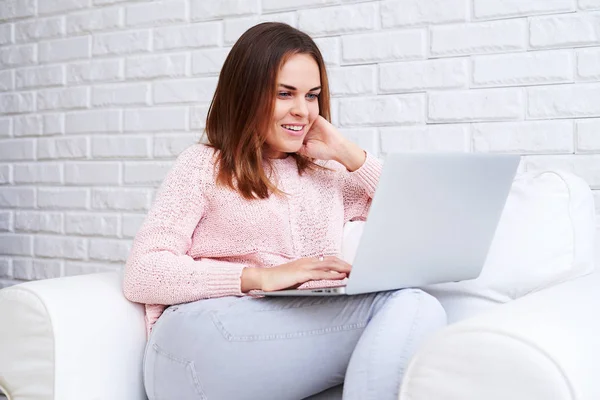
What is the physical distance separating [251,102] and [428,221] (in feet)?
1.81

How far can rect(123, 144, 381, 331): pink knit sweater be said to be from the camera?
1422mm

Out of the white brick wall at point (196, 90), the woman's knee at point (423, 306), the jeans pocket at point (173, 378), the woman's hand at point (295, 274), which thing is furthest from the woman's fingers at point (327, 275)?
the white brick wall at point (196, 90)

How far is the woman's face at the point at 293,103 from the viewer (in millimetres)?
1640

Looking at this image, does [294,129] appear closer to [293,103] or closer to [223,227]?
[293,103]

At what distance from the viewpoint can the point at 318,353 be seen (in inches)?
52.4

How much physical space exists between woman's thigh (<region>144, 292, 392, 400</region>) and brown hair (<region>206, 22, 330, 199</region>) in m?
0.33

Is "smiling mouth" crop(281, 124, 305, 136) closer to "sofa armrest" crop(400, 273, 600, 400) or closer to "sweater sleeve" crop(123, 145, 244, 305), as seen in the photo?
"sweater sleeve" crop(123, 145, 244, 305)

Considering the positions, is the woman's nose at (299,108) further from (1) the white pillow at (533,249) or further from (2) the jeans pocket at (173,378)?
(2) the jeans pocket at (173,378)

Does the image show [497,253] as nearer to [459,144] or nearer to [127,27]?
[459,144]

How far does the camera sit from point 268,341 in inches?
51.3

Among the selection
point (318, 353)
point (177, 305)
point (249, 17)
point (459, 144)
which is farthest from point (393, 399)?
point (249, 17)

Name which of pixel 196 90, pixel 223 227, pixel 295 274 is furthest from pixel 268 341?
pixel 196 90

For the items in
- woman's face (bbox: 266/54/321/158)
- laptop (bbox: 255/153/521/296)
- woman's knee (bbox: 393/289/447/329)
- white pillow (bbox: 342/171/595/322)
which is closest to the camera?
laptop (bbox: 255/153/521/296)

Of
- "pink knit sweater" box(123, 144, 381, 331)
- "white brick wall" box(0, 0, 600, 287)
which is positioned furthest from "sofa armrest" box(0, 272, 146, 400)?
"white brick wall" box(0, 0, 600, 287)
